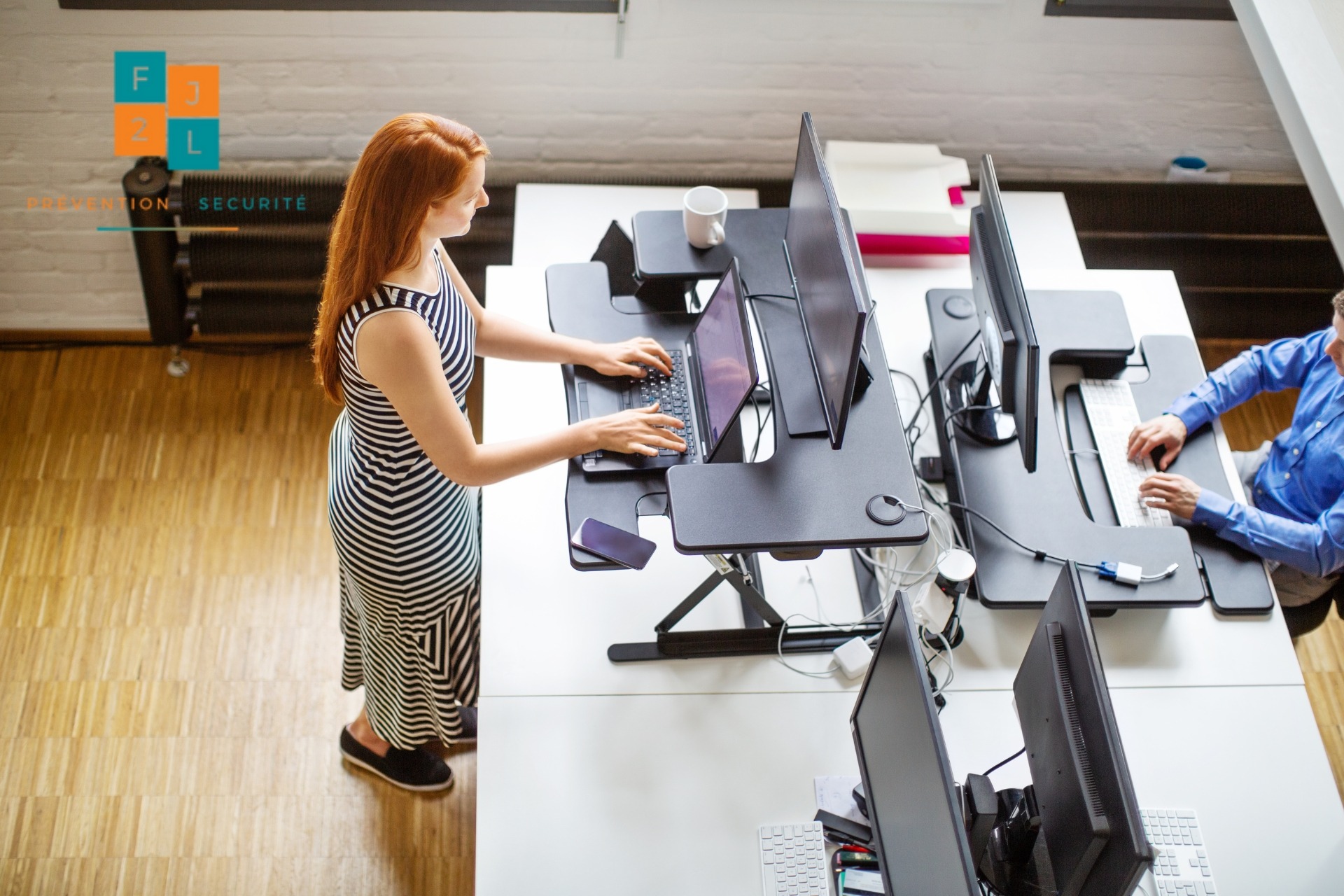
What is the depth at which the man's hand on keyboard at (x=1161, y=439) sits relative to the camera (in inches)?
A: 79.0

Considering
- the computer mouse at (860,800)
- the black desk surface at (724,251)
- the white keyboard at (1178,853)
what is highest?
the black desk surface at (724,251)

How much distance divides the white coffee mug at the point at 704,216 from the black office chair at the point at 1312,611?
1.40 metres

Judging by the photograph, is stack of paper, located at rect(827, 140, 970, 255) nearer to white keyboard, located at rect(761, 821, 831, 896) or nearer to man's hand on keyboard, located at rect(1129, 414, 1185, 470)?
man's hand on keyboard, located at rect(1129, 414, 1185, 470)

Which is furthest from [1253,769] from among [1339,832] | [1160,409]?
[1160,409]

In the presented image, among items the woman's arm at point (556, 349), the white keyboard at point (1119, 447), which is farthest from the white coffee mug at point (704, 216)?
the white keyboard at point (1119, 447)

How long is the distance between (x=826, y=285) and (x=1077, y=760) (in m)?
0.81

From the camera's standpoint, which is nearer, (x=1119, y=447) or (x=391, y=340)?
(x=391, y=340)

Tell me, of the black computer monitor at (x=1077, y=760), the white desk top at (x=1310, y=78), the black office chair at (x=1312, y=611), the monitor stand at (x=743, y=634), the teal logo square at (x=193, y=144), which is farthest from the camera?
the teal logo square at (x=193, y=144)

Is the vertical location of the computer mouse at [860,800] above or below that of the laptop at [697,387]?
below

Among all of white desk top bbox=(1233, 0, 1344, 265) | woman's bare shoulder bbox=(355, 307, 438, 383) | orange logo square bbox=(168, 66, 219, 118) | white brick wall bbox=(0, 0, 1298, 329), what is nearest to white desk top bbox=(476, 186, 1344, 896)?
woman's bare shoulder bbox=(355, 307, 438, 383)

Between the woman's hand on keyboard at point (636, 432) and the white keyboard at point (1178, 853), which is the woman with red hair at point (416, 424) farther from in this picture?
the white keyboard at point (1178, 853)

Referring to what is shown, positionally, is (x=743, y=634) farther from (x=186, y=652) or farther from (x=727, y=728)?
(x=186, y=652)

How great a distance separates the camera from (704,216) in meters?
2.05

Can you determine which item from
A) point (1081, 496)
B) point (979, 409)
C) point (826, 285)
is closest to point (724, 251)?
point (826, 285)
